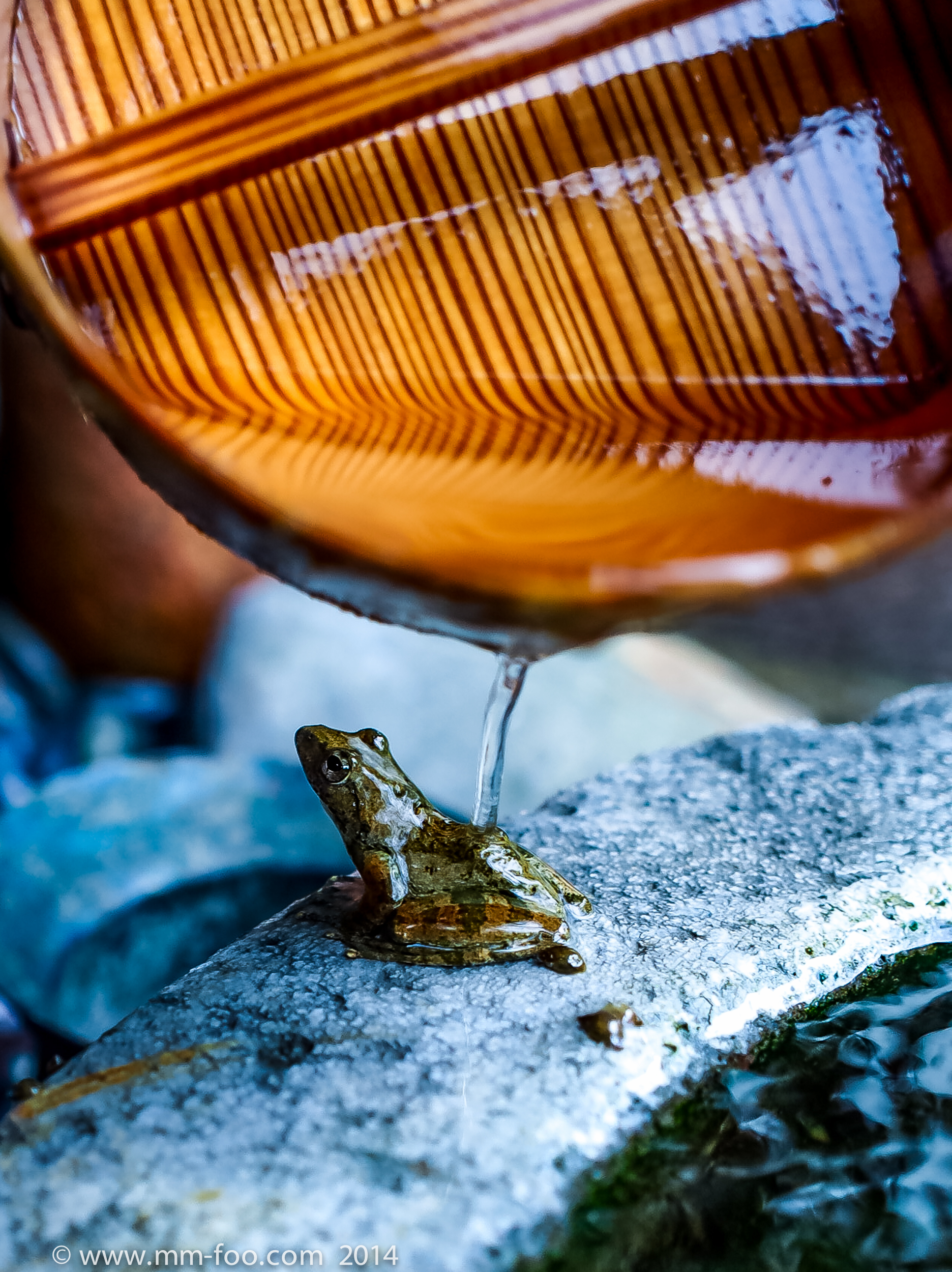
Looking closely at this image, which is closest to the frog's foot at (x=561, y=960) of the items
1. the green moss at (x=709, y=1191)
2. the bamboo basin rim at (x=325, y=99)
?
the green moss at (x=709, y=1191)

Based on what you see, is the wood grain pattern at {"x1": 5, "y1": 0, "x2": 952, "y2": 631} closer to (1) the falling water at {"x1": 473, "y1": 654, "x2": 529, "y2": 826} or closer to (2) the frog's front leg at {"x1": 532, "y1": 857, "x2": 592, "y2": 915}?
(1) the falling water at {"x1": 473, "y1": 654, "x2": 529, "y2": 826}

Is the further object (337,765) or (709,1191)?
(337,765)

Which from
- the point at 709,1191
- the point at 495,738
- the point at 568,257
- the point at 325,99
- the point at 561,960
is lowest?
the point at 709,1191

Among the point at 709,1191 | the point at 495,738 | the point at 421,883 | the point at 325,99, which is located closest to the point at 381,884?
the point at 421,883

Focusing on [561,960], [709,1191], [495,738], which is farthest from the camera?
[495,738]

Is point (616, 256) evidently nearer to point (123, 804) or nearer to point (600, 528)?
point (600, 528)

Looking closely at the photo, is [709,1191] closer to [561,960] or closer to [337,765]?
[561,960]

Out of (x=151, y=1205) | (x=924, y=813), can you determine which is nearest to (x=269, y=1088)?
(x=151, y=1205)

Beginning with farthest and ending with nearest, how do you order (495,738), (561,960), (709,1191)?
1. (495,738)
2. (561,960)
3. (709,1191)
